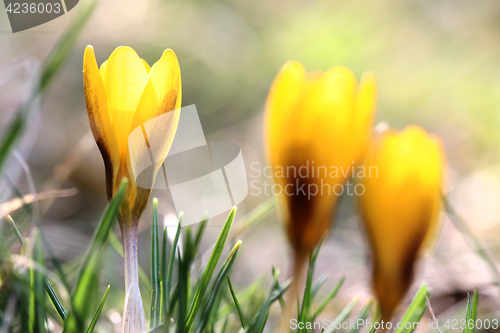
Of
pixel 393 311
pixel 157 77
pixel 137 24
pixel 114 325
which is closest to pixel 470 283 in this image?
pixel 393 311

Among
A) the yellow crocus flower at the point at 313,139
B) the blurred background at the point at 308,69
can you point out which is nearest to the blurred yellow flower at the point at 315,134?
the yellow crocus flower at the point at 313,139

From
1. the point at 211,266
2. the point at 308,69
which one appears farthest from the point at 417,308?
the point at 308,69

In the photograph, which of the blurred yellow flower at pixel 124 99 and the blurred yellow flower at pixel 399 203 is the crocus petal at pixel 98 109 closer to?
the blurred yellow flower at pixel 124 99

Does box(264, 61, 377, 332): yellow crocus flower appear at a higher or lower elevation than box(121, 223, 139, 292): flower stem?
higher

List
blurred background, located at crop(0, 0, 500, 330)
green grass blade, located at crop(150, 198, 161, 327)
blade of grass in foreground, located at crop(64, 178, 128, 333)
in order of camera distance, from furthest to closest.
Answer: blurred background, located at crop(0, 0, 500, 330) < green grass blade, located at crop(150, 198, 161, 327) < blade of grass in foreground, located at crop(64, 178, 128, 333)

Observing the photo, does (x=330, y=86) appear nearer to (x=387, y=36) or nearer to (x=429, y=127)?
(x=429, y=127)

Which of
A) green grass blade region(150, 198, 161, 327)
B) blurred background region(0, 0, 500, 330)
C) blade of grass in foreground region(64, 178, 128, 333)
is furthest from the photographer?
blurred background region(0, 0, 500, 330)

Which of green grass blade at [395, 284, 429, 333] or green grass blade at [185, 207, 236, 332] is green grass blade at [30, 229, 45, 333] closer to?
green grass blade at [185, 207, 236, 332]

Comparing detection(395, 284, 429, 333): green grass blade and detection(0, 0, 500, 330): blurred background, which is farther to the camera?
detection(0, 0, 500, 330): blurred background

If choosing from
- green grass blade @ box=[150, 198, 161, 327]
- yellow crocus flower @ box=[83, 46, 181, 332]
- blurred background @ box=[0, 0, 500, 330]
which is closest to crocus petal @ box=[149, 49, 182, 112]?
yellow crocus flower @ box=[83, 46, 181, 332]
